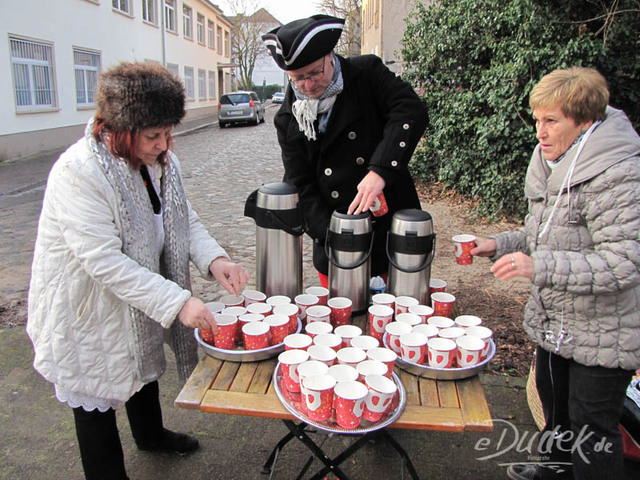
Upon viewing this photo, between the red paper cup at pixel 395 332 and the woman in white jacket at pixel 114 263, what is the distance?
0.65 metres

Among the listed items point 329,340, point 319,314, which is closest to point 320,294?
point 319,314

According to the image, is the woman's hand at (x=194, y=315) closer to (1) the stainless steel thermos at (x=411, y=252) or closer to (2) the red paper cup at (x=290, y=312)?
(2) the red paper cup at (x=290, y=312)

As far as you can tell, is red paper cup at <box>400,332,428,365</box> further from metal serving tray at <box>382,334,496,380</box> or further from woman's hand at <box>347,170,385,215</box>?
woman's hand at <box>347,170,385,215</box>

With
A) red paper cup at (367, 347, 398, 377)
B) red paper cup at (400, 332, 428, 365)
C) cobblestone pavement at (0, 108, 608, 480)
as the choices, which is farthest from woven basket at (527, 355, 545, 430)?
red paper cup at (367, 347, 398, 377)

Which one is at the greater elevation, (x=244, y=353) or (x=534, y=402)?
(x=244, y=353)

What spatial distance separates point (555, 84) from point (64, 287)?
74.8 inches

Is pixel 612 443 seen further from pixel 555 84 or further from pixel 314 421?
pixel 555 84

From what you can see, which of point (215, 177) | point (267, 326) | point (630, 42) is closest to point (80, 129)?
point (215, 177)

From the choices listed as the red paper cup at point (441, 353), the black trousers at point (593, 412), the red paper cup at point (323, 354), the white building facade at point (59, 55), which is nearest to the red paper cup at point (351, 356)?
the red paper cup at point (323, 354)

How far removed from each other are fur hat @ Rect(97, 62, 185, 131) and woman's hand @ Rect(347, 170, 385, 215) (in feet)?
2.71

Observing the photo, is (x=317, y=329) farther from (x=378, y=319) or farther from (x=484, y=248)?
(x=484, y=248)

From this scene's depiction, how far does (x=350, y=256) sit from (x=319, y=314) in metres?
0.30

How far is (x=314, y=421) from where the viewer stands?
1.56 metres

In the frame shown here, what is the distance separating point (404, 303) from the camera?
84.7 inches
